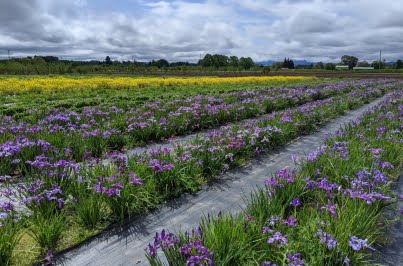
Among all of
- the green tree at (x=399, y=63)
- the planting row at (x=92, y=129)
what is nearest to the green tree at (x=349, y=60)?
the green tree at (x=399, y=63)

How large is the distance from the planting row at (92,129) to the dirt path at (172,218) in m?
1.61

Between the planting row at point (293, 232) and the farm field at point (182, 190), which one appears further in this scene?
the farm field at point (182, 190)

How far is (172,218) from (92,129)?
4180 mm

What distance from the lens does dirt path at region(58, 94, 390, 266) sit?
3111mm

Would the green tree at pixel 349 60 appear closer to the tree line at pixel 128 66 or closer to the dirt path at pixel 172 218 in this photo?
the tree line at pixel 128 66

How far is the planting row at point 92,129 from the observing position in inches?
199

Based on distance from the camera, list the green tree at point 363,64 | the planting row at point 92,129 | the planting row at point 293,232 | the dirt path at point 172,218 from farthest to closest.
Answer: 1. the green tree at point 363,64
2. the planting row at point 92,129
3. the dirt path at point 172,218
4. the planting row at point 293,232

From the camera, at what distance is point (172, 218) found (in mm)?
3889

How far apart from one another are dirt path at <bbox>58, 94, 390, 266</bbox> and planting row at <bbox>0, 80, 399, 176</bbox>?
161 cm

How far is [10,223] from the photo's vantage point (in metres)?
3.05

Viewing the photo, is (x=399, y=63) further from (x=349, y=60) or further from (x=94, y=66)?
(x=94, y=66)

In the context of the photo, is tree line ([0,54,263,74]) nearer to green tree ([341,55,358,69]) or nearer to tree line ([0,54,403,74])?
tree line ([0,54,403,74])

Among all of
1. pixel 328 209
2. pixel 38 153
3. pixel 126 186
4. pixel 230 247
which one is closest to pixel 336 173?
pixel 328 209

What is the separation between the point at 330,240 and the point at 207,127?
6976 millimetres
